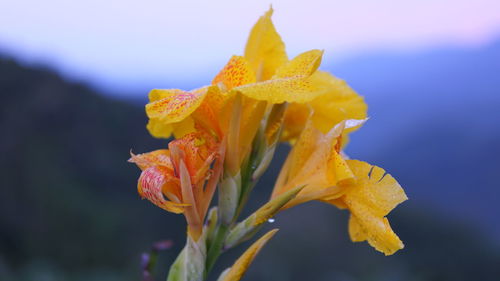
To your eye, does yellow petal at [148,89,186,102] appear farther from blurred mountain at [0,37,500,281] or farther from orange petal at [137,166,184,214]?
blurred mountain at [0,37,500,281]

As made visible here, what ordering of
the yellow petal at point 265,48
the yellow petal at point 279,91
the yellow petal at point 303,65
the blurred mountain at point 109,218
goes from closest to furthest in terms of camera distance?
the yellow petal at point 279,91, the yellow petal at point 303,65, the yellow petal at point 265,48, the blurred mountain at point 109,218

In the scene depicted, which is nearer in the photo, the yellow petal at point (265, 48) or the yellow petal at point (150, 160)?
the yellow petal at point (150, 160)

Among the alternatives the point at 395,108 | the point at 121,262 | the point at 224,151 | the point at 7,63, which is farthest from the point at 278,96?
the point at 395,108

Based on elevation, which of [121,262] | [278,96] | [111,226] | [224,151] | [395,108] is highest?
[278,96]

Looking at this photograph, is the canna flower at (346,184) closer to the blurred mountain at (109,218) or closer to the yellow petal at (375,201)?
the yellow petal at (375,201)

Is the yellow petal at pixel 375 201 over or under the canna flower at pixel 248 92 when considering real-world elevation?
under

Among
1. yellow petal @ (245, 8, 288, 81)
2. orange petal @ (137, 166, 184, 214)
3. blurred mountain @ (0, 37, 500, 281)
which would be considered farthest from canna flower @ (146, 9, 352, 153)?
blurred mountain @ (0, 37, 500, 281)

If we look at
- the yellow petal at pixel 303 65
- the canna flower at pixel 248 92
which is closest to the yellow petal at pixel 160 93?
the canna flower at pixel 248 92

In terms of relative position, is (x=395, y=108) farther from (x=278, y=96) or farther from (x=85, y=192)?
(x=278, y=96)
